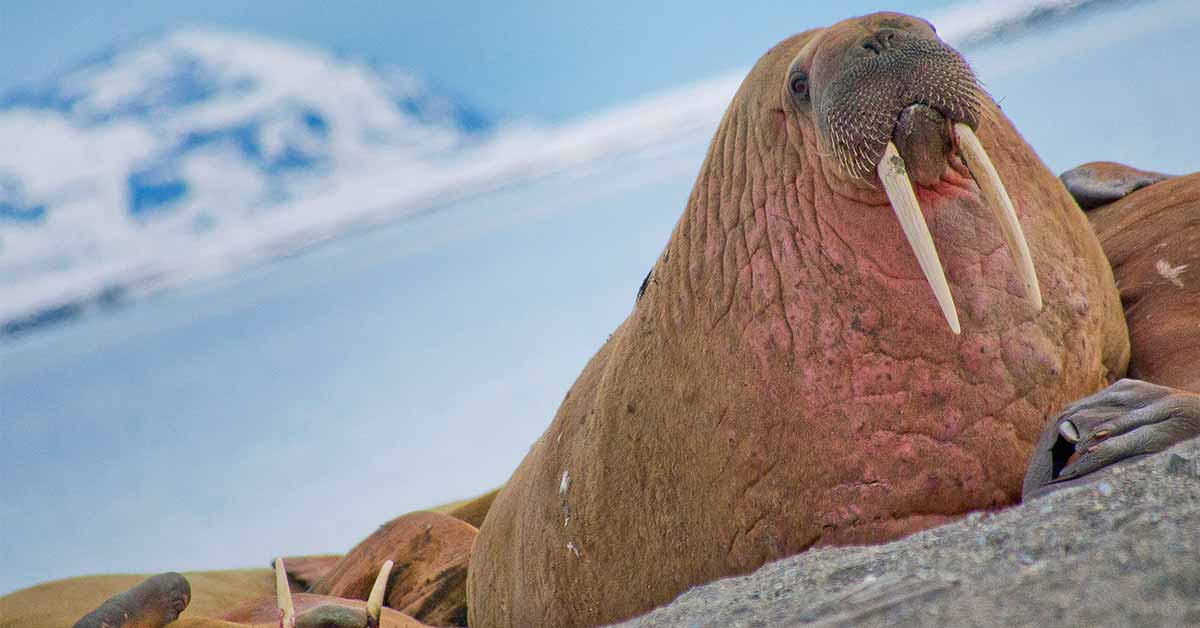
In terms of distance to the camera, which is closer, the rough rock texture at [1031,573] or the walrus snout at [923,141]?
the rough rock texture at [1031,573]

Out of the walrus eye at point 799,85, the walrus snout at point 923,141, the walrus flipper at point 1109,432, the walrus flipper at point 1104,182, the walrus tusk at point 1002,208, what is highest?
the walrus eye at point 799,85

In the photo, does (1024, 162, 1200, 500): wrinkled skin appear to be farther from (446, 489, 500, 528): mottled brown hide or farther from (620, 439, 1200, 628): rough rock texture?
(446, 489, 500, 528): mottled brown hide

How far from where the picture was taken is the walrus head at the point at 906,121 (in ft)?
8.14

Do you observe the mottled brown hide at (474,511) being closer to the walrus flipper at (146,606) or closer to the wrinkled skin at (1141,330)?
the walrus flipper at (146,606)

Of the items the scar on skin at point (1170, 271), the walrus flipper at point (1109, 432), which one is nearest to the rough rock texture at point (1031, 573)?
the walrus flipper at point (1109, 432)

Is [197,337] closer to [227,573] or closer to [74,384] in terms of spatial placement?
[74,384]

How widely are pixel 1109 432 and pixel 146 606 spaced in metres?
2.90

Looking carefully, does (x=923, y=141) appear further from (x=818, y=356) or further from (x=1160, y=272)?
(x=1160, y=272)

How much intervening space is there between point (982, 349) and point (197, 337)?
546 inches

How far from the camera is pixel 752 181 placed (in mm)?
2867

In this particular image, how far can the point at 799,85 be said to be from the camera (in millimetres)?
2783

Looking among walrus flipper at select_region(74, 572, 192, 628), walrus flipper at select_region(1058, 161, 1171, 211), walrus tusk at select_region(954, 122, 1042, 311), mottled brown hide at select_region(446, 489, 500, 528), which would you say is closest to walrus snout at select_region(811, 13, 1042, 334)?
walrus tusk at select_region(954, 122, 1042, 311)

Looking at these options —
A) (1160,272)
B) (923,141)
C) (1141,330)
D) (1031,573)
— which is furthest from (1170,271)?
(1031,573)

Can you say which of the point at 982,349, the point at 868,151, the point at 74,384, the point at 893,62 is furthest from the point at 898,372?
the point at 74,384
